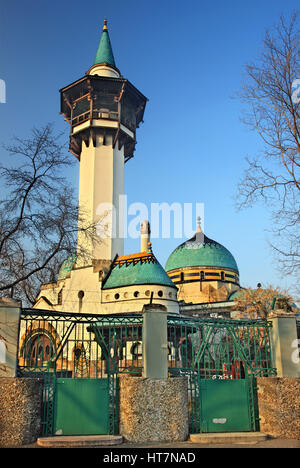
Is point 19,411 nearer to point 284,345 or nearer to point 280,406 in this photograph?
point 280,406

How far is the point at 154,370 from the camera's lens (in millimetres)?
9430

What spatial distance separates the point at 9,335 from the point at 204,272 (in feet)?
143

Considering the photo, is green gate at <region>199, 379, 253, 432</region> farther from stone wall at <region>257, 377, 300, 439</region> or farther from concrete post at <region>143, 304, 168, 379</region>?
concrete post at <region>143, 304, 168, 379</region>

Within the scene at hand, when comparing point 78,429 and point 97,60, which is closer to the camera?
point 78,429

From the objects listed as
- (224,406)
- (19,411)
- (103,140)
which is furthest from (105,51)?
(19,411)

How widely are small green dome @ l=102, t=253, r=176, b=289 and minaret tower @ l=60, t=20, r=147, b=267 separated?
1744 mm

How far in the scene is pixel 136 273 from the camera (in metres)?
33.6

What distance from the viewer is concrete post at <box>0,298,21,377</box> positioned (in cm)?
898

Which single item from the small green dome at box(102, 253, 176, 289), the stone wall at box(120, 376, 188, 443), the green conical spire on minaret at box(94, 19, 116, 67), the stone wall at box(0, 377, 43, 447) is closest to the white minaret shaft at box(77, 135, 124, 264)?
the small green dome at box(102, 253, 176, 289)

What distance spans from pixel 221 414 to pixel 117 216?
2985 cm

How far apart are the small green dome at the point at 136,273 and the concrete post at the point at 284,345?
2216 cm
